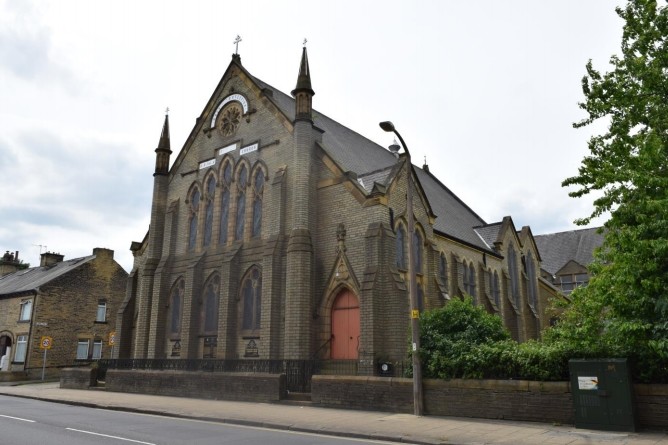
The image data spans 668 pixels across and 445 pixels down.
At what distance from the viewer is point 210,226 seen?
2830 cm

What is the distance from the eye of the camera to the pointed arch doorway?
2173 cm

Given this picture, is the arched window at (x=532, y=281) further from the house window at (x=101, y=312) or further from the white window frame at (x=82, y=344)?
the white window frame at (x=82, y=344)

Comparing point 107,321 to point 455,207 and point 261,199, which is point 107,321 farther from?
point 455,207

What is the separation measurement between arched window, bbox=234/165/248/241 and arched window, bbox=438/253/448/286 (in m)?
10.3

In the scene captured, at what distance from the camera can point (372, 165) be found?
99.3ft

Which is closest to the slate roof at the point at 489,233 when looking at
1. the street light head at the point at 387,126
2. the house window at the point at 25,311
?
the street light head at the point at 387,126

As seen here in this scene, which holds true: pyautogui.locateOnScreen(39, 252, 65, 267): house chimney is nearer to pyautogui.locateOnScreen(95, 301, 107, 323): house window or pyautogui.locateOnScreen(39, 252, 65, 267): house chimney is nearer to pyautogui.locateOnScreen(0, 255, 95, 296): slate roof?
pyautogui.locateOnScreen(0, 255, 95, 296): slate roof

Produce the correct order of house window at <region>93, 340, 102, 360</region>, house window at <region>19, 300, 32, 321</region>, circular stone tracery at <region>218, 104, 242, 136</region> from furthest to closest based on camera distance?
house window at <region>93, 340, 102, 360</region>
house window at <region>19, 300, 32, 321</region>
circular stone tracery at <region>218, 104, 242, 136</region>

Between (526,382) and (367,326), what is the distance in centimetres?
766

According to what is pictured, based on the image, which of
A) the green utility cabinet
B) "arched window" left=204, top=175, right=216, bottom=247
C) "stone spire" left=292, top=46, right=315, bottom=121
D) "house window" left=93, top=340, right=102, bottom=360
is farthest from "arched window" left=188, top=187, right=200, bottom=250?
the green utility cabinet

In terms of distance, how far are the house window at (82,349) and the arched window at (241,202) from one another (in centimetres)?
2064

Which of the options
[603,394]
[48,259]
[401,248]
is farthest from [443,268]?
[48,259]

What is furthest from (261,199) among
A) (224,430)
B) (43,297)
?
(43,297)

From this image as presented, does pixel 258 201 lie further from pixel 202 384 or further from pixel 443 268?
pixel 443 268
